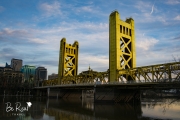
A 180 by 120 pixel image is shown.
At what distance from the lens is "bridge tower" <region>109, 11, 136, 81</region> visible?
43.6 meters

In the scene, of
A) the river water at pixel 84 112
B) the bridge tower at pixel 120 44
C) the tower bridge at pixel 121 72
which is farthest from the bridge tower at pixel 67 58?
the river water at pixel 84 112

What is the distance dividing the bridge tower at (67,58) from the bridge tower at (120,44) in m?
34.4

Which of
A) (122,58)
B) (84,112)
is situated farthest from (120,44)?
(84,112)

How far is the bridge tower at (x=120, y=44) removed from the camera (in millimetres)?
43594

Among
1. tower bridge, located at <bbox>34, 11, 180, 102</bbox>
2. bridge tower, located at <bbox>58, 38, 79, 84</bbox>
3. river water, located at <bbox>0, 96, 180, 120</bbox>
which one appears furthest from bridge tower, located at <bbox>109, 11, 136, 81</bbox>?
bridge tower, located at <bbox>58, 38, 79, 84</bbox>

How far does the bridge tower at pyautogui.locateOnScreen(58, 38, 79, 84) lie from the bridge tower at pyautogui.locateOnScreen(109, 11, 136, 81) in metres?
34.4

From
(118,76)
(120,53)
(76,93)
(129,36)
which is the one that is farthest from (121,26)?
(76,93)

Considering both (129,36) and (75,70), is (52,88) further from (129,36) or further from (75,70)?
(129,36)

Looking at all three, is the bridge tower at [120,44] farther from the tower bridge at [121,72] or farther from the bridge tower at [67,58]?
the bridge tower at [67,58]

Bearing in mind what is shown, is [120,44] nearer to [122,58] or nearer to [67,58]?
[122,58]

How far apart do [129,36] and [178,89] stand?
38.6m

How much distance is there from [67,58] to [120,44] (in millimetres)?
37578

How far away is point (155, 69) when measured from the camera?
33.5 metres

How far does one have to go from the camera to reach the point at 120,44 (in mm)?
47531
